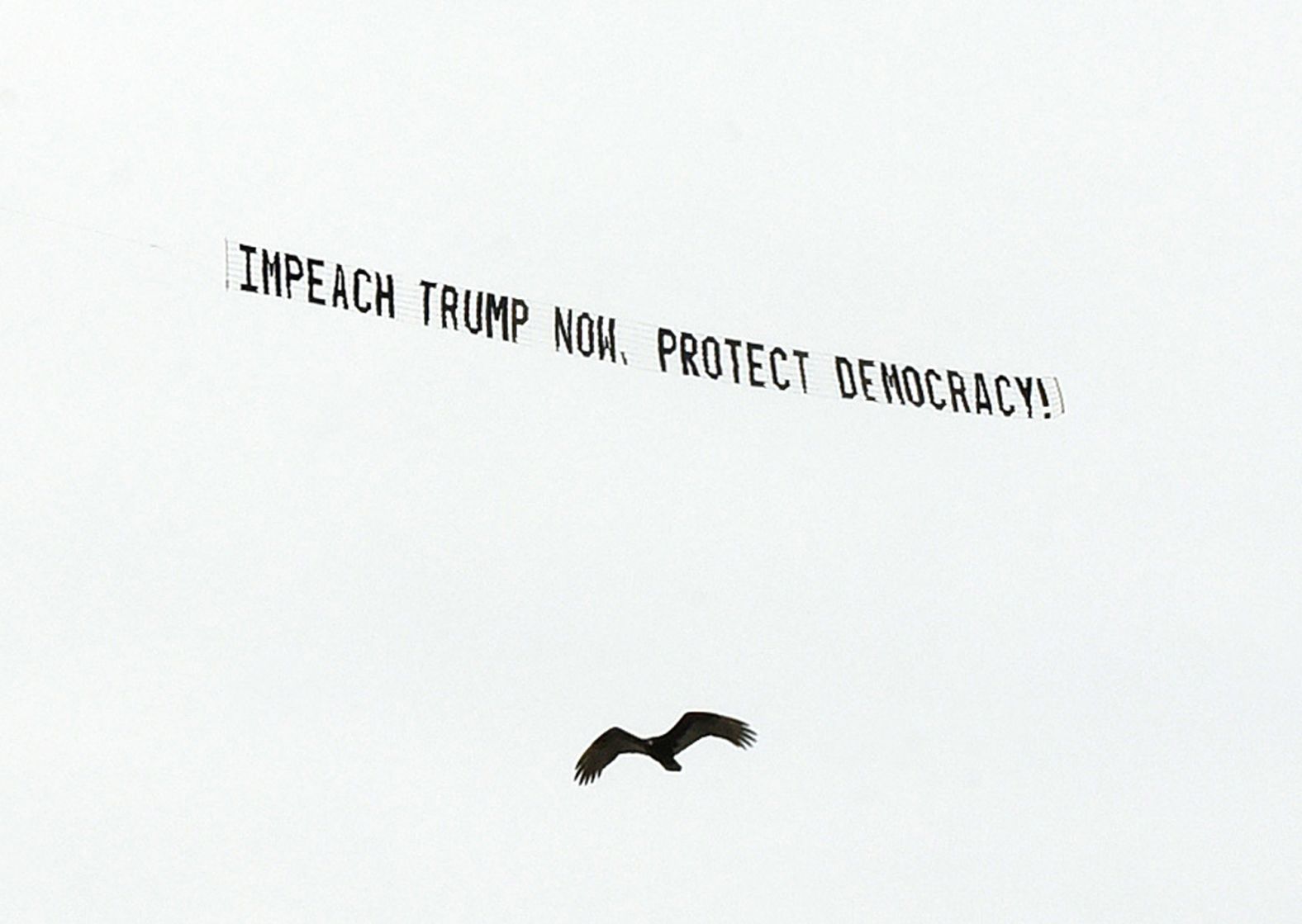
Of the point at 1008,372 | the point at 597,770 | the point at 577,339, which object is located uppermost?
the point at 1008,372

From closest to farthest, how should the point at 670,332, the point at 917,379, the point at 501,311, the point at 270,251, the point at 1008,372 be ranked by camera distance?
the point at 270,251
the point at 501,311
the point at 670,332
the point at 917,379
the point at 1008,372

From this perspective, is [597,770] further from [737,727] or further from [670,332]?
[670,332]

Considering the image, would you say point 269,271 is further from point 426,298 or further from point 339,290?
point 426,298

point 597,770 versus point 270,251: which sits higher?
point 270,251

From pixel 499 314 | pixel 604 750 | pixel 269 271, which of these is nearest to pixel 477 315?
pixel 499 314

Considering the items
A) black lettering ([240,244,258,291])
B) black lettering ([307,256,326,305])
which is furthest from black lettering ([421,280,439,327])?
black lettering ([240,244,258,291])

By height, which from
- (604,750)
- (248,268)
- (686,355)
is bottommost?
(604,750)

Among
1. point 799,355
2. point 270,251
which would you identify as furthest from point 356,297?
point 799,355
